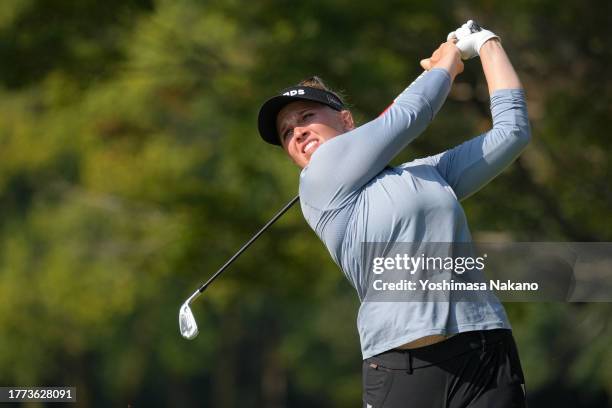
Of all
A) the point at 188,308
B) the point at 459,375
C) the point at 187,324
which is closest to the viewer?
the point at 459,375

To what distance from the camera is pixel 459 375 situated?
297cm

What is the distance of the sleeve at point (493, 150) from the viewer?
3156mm

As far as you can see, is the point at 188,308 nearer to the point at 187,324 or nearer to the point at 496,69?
the point at 187,324

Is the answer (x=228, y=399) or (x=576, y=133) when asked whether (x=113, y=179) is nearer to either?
(x=228, y=399)

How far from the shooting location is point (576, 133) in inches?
460

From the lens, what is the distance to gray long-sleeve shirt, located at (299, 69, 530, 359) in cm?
298

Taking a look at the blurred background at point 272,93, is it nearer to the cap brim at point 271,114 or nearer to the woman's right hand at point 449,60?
the cap brim at point 271,114

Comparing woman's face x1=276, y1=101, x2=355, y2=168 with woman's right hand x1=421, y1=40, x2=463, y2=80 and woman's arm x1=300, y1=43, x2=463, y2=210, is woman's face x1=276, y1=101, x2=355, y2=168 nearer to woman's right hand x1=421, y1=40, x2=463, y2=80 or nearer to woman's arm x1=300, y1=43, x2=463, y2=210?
woman's arm x1=300, y1=43, x2=463, y2=210

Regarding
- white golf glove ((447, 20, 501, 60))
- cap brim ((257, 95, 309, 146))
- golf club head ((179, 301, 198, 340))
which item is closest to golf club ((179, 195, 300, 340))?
golf club head ((179, 301, 198, 340))

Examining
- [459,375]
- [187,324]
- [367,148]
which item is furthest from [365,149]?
[187,324]

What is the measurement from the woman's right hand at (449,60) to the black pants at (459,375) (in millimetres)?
732

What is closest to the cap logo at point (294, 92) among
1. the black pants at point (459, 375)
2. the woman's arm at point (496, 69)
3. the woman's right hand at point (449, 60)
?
the woman's right hand at point (449, 60)

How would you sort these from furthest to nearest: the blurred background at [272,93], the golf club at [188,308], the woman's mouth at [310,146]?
the blurred background at [272,93] → the golf club at [188,308] → the woman's mouth at [310,146]

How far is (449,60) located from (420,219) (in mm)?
502
